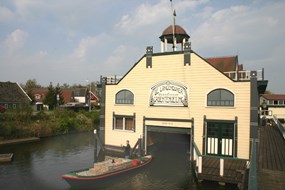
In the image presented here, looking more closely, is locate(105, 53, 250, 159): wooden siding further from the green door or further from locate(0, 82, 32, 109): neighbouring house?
locate(0, 82, 32, 109): neighbouring house

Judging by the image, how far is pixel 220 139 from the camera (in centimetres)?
1984

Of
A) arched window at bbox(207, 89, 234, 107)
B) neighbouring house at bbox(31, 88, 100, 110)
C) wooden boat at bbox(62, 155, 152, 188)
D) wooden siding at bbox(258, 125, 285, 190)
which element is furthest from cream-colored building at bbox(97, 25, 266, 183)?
neighbouring house at bbox(31, 88, 100, 110)

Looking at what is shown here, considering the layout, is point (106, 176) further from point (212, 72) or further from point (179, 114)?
point (212, 72)

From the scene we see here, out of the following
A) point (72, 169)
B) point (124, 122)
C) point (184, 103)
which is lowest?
point (72, 169)

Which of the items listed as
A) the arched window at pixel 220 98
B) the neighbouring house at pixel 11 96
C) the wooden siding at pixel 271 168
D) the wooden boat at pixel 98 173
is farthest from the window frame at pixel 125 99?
the neighbouring house at pixel 11 96

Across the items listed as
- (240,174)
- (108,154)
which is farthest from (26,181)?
(240,174)

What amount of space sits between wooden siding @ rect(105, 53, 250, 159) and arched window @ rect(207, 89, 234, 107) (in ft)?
1.06

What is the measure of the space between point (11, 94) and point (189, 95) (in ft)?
158

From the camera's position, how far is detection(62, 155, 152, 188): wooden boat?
1628 cm

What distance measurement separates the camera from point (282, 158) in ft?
49.2

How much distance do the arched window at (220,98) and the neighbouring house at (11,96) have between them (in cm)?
4334

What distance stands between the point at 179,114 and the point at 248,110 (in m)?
5.58

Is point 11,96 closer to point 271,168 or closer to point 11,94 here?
point 11,94

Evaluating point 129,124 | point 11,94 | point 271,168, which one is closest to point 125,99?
point 129,124
